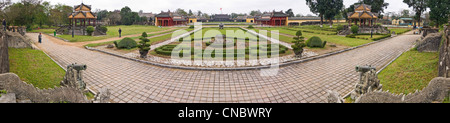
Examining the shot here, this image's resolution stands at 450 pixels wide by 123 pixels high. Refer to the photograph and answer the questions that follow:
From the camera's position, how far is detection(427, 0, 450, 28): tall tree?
2612 cm

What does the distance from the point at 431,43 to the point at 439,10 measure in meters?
22.5

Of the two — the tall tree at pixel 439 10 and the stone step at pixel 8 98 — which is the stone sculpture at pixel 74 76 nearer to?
the stone step at pixel 8 98

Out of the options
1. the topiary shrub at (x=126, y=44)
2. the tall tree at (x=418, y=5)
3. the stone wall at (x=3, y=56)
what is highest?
the tall tree at (x=418, y=5)

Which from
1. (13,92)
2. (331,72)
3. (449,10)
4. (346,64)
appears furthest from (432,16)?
(13,92)

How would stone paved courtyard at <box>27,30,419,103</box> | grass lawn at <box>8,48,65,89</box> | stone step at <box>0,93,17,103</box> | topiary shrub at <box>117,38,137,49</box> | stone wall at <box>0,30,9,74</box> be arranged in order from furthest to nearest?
topiary shrub at <box>117,38,137,49</box> → grass lawn at <box>8,48,65,89</box> → stone wall at <box>0,30,9,74</box> → stone paved courtyard at <box>27,30,419,103</box> → stone step at <box>0,93,17,103</box>

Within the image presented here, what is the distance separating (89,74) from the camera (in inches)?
354

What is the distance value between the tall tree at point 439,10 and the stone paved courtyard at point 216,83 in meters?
26.3

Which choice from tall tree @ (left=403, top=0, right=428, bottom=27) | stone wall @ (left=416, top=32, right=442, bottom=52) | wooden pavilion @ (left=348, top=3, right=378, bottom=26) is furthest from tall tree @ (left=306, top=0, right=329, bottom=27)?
stone wall @ (left=416, top=32, right=442, bottom=52)

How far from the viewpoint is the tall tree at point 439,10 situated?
26125mm

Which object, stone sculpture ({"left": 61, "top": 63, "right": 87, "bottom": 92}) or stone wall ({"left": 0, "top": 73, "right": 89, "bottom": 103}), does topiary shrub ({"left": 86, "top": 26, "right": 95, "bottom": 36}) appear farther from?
stone wall ({"left": 0, "top": 73, "right": 89, "bottom": 103})

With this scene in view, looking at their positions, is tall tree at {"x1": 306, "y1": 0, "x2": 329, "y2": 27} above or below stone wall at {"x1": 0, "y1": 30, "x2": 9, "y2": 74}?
above

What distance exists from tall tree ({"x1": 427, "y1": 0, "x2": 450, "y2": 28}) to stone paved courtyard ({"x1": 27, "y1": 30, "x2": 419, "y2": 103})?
2629cm

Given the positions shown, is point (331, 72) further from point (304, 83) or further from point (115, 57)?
point (115, 57)

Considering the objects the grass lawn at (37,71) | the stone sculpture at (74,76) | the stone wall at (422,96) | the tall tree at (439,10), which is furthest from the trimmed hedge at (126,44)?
the tall tree at (439,10)
